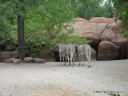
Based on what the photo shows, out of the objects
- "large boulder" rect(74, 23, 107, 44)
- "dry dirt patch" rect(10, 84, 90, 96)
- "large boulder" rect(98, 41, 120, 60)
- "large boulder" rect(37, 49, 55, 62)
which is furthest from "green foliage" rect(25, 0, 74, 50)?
"dry dirt patch" rect(10, 84, 90, 96)

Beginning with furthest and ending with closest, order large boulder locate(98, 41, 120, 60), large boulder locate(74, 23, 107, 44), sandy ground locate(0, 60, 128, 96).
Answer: large boulder locate(74, 23, 107, 44) < large boulder locate(98, 41, 120, 60) < sandy ground locate(0, 60, 128, 96)

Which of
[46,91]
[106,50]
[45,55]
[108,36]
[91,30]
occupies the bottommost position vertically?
[46,91]

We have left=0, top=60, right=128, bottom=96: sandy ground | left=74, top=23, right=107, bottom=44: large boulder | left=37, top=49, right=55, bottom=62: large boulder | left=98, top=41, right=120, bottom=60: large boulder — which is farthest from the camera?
left=74, top=23, right=107, bottom=44: large boulder

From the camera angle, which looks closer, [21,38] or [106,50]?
[21,38]

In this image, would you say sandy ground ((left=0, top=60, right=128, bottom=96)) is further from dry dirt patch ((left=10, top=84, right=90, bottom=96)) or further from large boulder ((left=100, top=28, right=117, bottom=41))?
large boulder ((left=100, top=28, right=117, bottom=41))

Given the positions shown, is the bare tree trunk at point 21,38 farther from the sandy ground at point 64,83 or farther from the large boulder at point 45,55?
the sandy ground at point 64,83

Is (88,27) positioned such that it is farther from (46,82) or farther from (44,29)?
(46,82)

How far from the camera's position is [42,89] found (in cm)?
998

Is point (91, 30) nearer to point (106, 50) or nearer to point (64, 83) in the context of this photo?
point (106, 50)

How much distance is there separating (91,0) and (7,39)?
9039 mm

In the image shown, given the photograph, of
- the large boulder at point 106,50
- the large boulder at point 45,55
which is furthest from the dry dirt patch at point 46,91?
the large boulder at point 106,50

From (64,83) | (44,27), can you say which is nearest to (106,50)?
(44,27)

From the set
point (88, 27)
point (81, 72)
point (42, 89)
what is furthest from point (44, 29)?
point (42, 89)

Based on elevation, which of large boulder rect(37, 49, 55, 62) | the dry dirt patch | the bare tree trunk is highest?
the bare tree trunk
